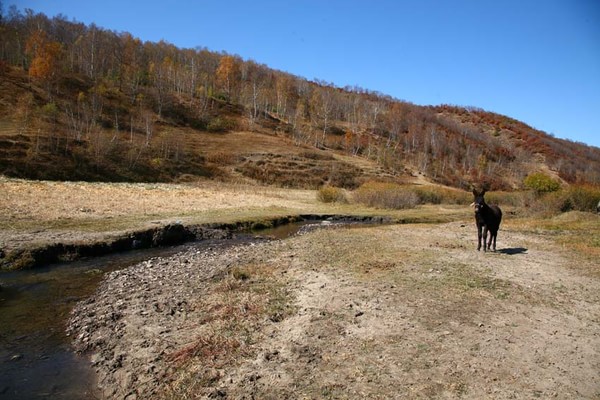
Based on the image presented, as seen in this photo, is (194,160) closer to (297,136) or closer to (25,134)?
(25,134)

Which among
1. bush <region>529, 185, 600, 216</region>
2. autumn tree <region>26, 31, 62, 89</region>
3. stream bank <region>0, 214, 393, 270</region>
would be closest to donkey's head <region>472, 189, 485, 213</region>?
stream bank <region>0, 214, 393, 270</region>

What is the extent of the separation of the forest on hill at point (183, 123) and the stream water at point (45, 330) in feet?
146

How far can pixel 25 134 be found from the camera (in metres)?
62.4

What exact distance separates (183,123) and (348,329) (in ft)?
332

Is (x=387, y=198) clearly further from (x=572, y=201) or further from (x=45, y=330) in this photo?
(x=45, y=330)

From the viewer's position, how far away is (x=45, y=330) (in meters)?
10.2

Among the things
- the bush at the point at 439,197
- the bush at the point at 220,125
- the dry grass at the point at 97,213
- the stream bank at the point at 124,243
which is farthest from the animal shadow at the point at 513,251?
the bush at the point at 220,125

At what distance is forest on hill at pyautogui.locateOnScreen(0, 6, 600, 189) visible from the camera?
2697 inches

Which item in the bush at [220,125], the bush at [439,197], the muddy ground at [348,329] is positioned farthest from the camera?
the bush at [220,125]

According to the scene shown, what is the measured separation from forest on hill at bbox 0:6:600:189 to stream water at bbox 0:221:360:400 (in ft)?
146

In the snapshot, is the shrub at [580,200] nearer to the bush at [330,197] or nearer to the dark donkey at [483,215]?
the bush at [330,197]

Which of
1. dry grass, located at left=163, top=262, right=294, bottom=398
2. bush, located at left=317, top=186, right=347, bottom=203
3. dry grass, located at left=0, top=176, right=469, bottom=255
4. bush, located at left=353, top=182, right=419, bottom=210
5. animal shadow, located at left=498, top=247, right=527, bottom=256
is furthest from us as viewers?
bush, located at left=317, top=186, right=347, bottom=203

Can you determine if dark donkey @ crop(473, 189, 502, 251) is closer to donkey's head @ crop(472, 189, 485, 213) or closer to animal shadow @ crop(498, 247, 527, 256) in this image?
donkey's head @ crop(472, 189, 485, 213)

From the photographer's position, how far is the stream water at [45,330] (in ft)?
25.2
